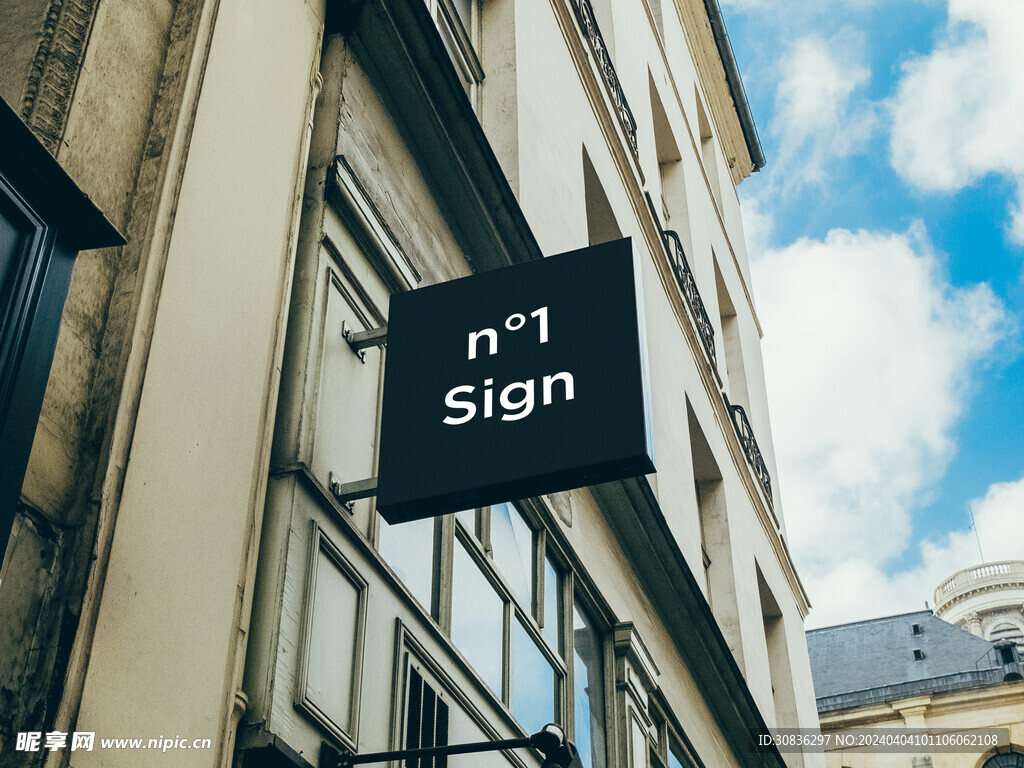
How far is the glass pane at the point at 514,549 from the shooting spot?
9172mm

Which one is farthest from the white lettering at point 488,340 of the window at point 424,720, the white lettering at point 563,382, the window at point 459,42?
the window at point 459,42

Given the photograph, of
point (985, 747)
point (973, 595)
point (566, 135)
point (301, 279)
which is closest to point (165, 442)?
point (301, 279)

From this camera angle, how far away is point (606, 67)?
659 inches

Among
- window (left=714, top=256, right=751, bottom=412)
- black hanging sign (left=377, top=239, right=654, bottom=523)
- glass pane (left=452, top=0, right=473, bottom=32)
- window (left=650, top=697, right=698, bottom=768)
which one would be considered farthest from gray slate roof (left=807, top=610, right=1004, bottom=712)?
black hanging sign (left=377, top=239, right=654, bottom=523)

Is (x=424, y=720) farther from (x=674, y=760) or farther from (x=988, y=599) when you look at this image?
(x=988, y=599)

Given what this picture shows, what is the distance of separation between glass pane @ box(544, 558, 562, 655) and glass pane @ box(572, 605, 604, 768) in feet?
0.96

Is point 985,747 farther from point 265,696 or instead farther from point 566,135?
point 265,696

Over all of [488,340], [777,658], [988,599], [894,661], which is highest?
[988,599]

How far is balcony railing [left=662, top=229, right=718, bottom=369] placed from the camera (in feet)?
60.6

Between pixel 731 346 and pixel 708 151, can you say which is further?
pixel 708 151

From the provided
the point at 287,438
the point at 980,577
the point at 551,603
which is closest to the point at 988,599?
the point at 980,577

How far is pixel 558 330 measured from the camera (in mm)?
6676

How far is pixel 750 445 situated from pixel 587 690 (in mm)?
10683

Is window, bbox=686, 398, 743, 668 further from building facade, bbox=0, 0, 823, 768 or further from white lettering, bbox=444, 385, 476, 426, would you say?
white lettering, bbox=444, 385, 476, 426
